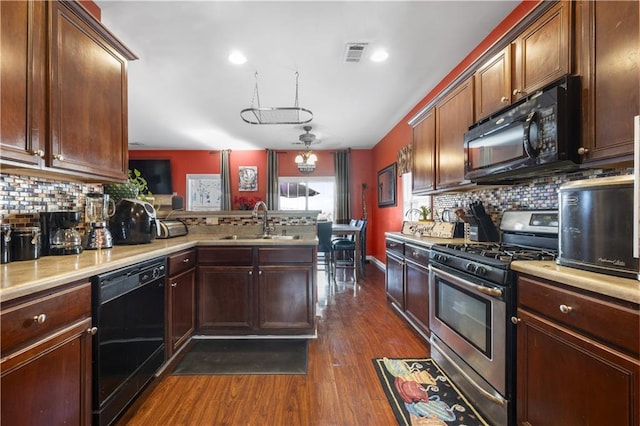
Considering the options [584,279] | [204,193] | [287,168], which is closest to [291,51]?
[584,279]

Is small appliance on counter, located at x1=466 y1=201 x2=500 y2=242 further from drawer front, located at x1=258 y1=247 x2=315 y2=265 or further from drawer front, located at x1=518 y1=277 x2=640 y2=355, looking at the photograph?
drawer front, located at x1=258 y1=247 x2=315 y2=265

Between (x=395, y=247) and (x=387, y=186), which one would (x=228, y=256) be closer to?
(x=395, y=247)

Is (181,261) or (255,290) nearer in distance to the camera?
(181,261)

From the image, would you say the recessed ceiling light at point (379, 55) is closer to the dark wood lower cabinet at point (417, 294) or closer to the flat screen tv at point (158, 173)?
the dark wood lower cabinet at point (417, 294)

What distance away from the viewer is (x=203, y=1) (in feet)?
6.73

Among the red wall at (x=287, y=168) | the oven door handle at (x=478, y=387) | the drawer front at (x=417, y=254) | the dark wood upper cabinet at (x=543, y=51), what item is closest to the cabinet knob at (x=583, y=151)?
the dark wood upper cabinet at (x=543, y=51)

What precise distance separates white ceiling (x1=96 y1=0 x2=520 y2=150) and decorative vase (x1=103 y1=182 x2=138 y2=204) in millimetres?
1332

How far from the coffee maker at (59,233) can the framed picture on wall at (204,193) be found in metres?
5.72

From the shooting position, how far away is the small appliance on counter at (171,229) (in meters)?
2.59

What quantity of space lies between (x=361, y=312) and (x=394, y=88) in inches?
110

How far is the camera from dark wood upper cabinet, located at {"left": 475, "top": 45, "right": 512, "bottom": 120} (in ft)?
6.13

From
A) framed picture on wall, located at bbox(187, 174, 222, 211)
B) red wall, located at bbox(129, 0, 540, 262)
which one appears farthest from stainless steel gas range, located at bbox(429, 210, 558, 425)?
framed picture on wall, located at bbox(187, 174, 222, 211)

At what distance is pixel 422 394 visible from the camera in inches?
69.5

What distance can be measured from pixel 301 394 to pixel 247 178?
596cm
